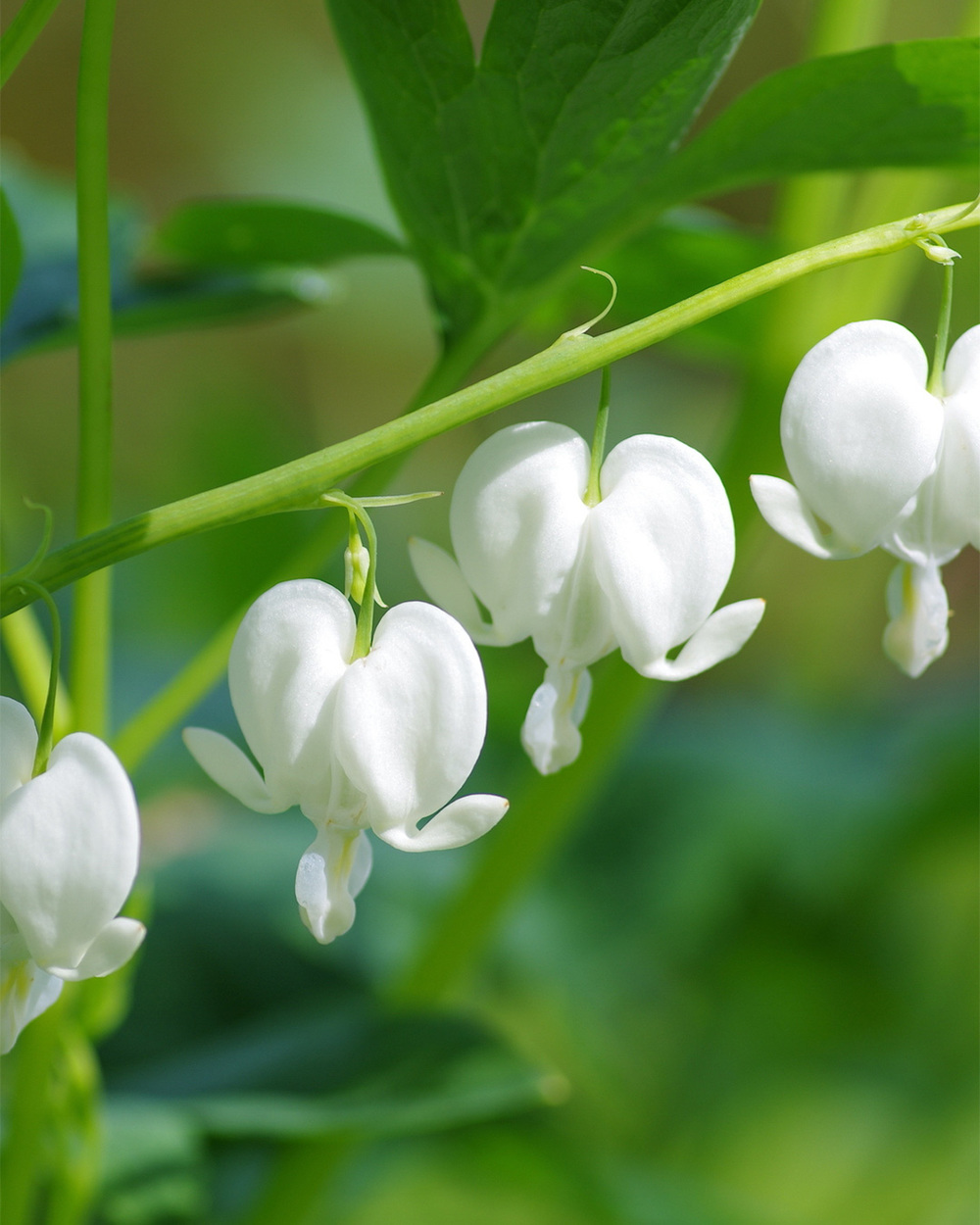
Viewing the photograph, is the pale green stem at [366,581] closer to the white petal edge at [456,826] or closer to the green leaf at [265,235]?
the white petal edge at [456,826]

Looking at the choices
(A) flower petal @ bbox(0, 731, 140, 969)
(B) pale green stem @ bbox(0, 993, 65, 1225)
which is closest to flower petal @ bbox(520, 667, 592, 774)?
(A) flower petal @ bbox(0, 731, 140, 969)

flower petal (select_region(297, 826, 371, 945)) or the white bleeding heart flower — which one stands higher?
the white bleeding heart flower

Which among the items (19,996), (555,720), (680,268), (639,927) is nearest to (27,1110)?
(19,996)

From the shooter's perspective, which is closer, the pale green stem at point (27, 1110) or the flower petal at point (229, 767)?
the flower petal at point (229, 767)

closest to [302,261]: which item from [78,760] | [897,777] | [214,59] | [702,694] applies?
[78,760]

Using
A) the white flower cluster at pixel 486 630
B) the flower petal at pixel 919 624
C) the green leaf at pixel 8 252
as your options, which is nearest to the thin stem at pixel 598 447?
the white flower cluster at pixel 486 630

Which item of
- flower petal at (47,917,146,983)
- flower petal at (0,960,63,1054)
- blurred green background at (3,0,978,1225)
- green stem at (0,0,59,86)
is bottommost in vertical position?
blurred green background at (3,0,978,1225)

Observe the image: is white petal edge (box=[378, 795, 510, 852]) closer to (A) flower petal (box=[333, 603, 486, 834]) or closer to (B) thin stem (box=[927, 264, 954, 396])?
(A) flower petal (box=[333, 603, 486, 834])

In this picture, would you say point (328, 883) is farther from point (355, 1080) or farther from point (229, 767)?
point (355, 1080)
